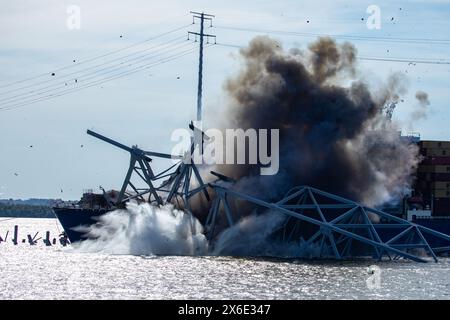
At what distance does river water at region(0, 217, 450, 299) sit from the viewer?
262 ft

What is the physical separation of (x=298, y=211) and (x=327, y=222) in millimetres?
11925

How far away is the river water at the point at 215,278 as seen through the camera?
7994 centimetres

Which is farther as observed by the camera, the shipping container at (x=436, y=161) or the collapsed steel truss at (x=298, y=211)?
the shipping container at (x=436, y=161)

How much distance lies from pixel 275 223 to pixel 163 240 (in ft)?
41.5

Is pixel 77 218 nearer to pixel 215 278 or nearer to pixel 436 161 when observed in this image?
pixel 215 278

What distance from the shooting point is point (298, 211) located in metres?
126

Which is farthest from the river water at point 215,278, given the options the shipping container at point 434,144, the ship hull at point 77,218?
the shipping container at point 434,144

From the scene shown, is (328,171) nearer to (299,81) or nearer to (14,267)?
(299,81)

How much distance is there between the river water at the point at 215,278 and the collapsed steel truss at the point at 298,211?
4420 mm

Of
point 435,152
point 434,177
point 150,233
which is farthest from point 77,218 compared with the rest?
point 435,152

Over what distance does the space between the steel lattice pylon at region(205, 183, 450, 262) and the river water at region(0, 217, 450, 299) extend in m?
3.51

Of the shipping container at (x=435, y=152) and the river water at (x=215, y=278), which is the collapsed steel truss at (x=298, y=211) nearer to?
the river water at (x=215, y=278)
